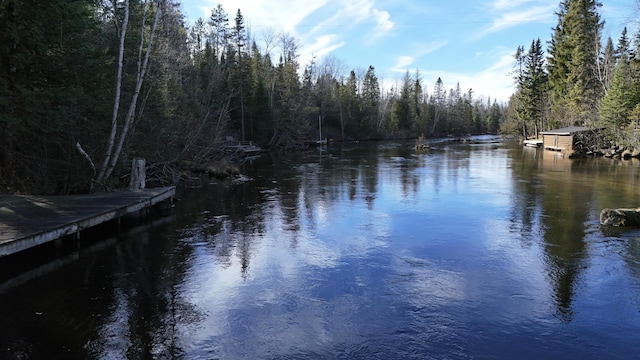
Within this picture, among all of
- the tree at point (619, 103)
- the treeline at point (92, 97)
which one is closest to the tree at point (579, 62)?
the tree at point (619, 103)

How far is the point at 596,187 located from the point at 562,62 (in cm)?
3632

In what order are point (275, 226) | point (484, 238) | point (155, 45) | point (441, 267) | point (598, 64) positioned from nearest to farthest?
point (441, 267) < point (484, 238) < point (275, 226) < point (155, 45) < point (598, 64)

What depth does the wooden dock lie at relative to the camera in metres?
7.93

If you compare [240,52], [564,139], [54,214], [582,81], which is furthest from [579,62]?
[54,214]

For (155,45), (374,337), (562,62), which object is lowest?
(374,337)

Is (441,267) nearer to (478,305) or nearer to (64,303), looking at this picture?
(478,305)

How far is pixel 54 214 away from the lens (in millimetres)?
9750

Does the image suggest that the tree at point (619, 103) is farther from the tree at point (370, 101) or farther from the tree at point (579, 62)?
the tree at point (370, 101)

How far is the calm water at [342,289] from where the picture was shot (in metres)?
5.55

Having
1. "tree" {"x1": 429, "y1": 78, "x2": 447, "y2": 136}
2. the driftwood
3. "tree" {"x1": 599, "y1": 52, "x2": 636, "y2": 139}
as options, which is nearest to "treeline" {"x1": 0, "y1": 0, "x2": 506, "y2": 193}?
the driftwood

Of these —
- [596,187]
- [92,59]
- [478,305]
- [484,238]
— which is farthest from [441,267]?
[596,187]

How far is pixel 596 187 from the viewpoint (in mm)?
18719

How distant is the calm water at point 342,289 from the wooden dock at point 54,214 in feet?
2.04

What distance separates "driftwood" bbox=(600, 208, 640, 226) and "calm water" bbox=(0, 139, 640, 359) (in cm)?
38
